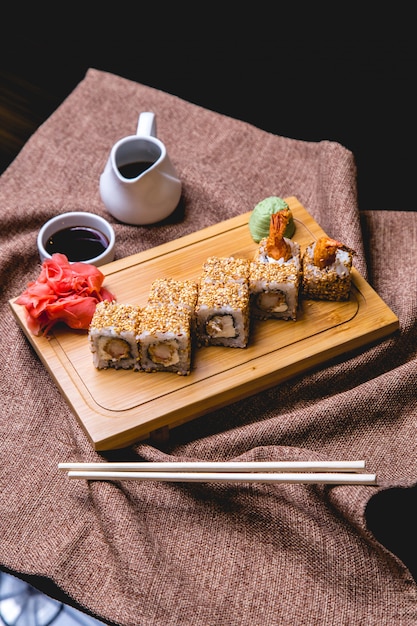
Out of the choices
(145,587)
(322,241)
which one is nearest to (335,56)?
(322,241)

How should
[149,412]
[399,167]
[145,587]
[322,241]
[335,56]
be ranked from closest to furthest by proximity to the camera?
[145,587]
[149,412]
[322,241]
[399,167]
[335,56]

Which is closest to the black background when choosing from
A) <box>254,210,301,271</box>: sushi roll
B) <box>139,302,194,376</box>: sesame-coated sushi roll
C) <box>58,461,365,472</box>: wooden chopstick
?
<box>254,210,301,271</box>: sushi roll

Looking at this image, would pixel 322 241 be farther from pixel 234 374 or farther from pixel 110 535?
pixel 110 535

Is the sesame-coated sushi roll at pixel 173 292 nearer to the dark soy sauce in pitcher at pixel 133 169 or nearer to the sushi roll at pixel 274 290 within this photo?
the sushi roll at pixel 274 290

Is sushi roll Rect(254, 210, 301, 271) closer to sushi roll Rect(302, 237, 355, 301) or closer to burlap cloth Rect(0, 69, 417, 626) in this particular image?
sushi roll Rect(302, 237, 355, 301)

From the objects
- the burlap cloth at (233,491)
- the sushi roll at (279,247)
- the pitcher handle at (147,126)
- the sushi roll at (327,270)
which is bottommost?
the burlap cloth at (233,491)

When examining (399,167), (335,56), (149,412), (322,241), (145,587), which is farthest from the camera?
(335,56)

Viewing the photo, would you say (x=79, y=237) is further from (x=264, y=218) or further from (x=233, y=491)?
(x=233, y=491)

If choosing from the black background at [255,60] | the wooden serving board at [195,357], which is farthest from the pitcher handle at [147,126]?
the black background at [255,60]
